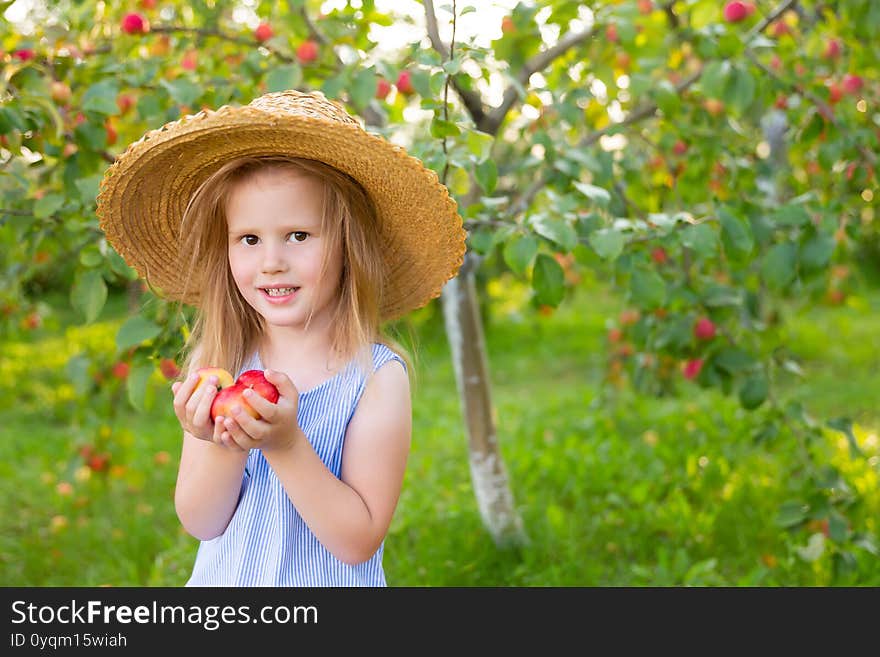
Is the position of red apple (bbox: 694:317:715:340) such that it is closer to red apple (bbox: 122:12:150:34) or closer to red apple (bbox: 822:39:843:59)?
red apple (bbox: 822:39:843:59)

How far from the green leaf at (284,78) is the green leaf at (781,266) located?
3.30 ft

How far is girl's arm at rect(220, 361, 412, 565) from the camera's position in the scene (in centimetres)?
102

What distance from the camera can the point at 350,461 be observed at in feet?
3.81

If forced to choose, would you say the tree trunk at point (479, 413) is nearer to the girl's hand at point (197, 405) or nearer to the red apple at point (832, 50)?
the red apple at point (832, 50)

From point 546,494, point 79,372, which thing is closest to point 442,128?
point 79,372

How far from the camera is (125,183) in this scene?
1247mm

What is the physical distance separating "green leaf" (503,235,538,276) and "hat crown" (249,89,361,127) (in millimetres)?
387

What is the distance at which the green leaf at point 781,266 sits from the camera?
1.83 metres

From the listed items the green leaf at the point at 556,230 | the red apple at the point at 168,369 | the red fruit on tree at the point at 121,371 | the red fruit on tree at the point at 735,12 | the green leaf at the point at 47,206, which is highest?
the red fruit on tree at the point at 735,12

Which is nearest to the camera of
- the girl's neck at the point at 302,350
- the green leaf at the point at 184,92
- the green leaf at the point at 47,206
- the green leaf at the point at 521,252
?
the girl's neck at the point at 302,350

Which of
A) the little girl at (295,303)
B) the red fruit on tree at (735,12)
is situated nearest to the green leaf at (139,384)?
the little girl at (295,303)

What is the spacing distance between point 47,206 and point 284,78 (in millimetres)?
506
